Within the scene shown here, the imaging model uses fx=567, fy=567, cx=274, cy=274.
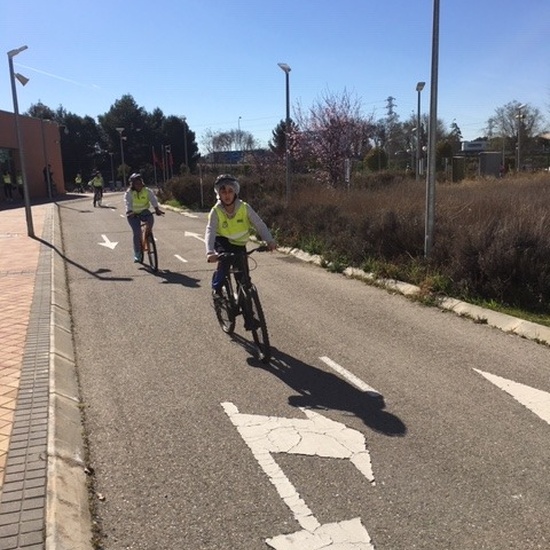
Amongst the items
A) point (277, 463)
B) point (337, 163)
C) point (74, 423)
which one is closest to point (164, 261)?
point (74, 423)

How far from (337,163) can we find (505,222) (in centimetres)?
2243

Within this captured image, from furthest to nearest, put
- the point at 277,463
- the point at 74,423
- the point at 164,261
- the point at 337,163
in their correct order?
the point at 337,163
the point at 164,261
the point at 74,423
the point at 277,463

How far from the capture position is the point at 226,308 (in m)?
6.70

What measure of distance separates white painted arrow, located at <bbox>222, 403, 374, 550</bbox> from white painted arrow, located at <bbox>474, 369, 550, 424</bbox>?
5.01ft

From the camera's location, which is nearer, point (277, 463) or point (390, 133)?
point (277, 463)

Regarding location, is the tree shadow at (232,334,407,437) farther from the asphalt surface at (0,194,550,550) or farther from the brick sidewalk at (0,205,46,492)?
the brick sidewalk at (0,205,46,492)

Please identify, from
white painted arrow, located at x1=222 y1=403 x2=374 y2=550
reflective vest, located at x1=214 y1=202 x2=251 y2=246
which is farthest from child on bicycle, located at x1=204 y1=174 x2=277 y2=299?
white painted arrow, located at x1=222 y1=403 x2=374 y2=550

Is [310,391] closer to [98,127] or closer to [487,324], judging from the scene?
[487,324]

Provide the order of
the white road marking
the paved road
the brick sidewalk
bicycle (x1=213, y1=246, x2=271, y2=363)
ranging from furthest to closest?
bicycle (x1=213, y1=246, x2=271, y2=363) → the white road marking → the brick sidewalk → the paved road

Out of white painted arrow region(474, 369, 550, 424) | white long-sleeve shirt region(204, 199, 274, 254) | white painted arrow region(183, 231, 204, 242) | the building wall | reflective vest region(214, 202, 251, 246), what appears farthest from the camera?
the building wall

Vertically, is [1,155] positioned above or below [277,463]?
above

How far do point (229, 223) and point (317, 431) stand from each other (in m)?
2.86

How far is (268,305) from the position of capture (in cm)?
849

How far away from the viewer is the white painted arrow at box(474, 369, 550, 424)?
180 inches
